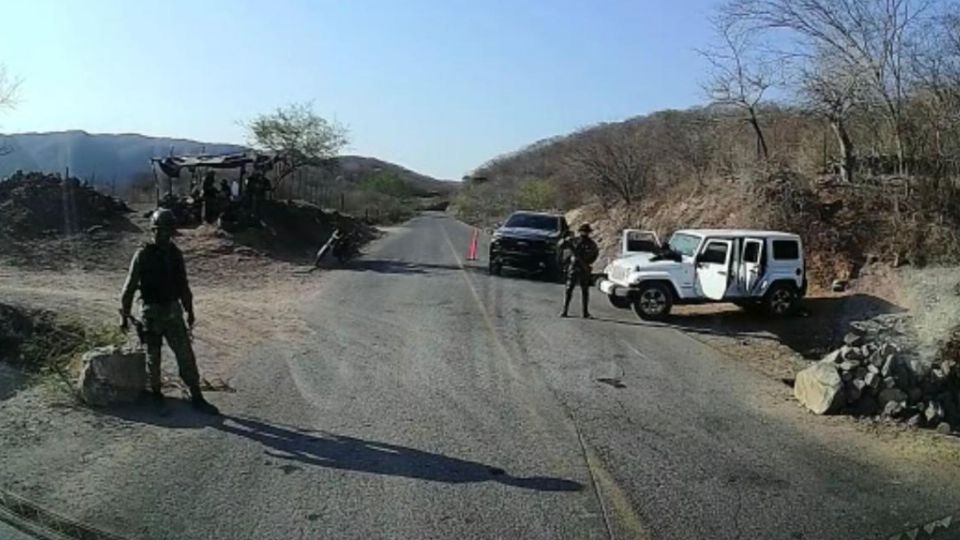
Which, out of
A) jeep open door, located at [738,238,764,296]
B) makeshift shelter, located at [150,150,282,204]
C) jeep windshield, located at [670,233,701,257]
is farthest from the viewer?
makeshift shelter, located at [150,150,282,204]

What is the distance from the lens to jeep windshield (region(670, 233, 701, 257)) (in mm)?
19047

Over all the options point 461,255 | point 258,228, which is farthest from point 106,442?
point 461,255

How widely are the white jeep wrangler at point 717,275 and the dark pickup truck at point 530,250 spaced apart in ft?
22.9

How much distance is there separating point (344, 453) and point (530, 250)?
19023mm

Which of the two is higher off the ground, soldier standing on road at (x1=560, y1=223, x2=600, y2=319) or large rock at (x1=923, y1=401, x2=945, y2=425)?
soldier standing on road at (x1=560, y1=223, x2=600, y2=319)

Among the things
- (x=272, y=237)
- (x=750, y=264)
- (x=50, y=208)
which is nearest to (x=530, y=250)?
(x=750, y=264)

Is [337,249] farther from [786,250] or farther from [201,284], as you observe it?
[786,250]

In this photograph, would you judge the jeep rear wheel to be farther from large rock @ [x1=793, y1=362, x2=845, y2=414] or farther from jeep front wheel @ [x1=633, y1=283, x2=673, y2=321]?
large rock @ [x1=793, y1=362, x2=845, y2=414]

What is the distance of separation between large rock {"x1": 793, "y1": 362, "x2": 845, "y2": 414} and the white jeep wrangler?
7059 mm

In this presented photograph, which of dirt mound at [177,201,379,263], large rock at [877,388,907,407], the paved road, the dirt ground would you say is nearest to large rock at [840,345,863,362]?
large rock at [877,388,907,407]

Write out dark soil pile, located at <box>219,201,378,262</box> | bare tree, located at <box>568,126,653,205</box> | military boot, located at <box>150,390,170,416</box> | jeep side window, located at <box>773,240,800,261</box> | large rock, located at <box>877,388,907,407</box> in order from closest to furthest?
military boot, located at <box>150,390,170,416</box>, large rock, located at <box>877,388,907,407</box>, jeep side window, located at <box>773,240,800,261</box>, dark soil pile, located at <box>219,201,378,262</box>, bare tree, located at <box>568,126,653,205</box>

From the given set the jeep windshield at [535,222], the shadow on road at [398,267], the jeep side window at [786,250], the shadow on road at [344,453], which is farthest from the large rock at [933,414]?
the shadow on road at [398,267]

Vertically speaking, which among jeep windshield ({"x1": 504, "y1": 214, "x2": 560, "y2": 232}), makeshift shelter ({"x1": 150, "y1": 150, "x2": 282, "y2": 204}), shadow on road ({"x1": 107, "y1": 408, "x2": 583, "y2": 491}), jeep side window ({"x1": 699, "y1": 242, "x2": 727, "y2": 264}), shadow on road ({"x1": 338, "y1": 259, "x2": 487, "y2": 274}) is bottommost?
shadow on road ({"x1": 107, "y1": 408, "x2": 583, "y2": 491})

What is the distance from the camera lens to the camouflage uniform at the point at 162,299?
27.9ft
